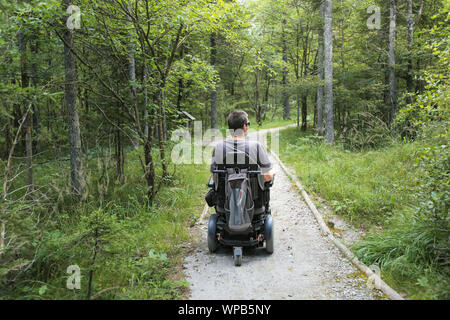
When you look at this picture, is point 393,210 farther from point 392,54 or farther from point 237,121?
point 392,54

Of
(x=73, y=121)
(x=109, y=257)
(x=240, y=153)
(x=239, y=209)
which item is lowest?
(x=109, y=257)

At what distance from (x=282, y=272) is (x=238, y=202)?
1.06 meters

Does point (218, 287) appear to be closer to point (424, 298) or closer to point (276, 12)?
point (424, 298)

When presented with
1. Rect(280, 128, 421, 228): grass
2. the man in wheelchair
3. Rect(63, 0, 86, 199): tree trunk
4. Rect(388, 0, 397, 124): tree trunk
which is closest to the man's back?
the man in wheelchair

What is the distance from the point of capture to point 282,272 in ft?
11.0

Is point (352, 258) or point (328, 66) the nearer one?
point (352, 258)

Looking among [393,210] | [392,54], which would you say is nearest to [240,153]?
[393,210]

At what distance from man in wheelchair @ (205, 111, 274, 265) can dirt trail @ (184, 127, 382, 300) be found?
0.68ft

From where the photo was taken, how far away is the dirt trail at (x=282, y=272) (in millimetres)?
2936

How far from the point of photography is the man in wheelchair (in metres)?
3.39

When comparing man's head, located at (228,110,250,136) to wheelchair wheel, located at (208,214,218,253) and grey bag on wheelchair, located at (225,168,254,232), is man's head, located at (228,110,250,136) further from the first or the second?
wheelchair wheel, located at (208,214,218,253)

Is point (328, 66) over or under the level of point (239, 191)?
over
